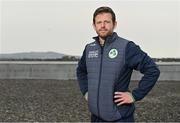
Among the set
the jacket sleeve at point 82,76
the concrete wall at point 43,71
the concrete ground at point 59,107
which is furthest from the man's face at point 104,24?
the concrete wall at point 43,71

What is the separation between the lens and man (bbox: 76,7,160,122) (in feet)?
11.2

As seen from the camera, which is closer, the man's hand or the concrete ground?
the man's hand

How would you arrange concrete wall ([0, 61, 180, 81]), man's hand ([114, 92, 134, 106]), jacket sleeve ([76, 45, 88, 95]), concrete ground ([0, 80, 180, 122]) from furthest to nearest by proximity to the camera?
concrete wall ([0, 61, 180, 81]) < concrete ground ([0, 80, 180, 122]) < jacket sleeve ([76, 45, 88, 95]) < man's hand ([114, 92, 134, 106])

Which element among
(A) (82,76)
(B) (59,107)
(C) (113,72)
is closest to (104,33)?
(C) (113,72)

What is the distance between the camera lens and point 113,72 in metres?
3.41

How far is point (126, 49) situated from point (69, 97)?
1014 centimetres

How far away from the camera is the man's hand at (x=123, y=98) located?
134 inches

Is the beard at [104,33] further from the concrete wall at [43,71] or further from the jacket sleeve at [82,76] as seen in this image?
the concrete wall at [43,71]

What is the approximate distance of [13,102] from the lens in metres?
12.1

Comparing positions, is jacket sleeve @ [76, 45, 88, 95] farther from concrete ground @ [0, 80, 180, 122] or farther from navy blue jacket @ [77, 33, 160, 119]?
concrete ground @ [0, 80, 180, 122]

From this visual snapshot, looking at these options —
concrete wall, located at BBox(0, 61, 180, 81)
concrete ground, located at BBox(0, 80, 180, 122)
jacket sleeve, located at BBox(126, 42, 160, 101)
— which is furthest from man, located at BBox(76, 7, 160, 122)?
concrete wall, located at BBox(0, 61, 180, 81)

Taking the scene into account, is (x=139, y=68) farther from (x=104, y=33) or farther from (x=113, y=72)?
(x=104, y=33)

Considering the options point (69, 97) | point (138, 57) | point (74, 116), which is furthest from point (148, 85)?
point (69, 97)

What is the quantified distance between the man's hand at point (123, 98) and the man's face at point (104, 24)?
1.44ft
